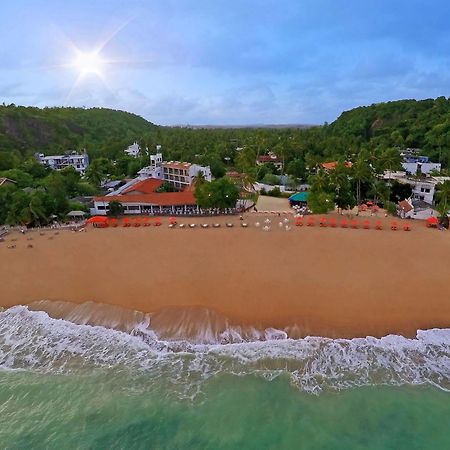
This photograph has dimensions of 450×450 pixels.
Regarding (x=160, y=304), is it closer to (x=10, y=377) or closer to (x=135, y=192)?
(x=10, y=377)

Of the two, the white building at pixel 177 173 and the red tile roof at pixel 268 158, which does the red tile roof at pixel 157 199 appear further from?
the red tile roof at pixel 268 158

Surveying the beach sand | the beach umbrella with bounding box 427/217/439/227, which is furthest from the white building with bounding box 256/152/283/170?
the beach sand

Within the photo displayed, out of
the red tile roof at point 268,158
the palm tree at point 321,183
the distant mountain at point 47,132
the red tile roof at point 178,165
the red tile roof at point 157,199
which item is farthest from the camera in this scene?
the distant mountain at point 47,132

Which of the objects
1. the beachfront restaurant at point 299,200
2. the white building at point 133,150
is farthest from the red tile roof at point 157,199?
the white building at point 133,150

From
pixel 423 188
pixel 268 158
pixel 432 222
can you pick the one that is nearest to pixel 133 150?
pixel 268 158

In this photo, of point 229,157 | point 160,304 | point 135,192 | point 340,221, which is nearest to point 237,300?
point 160,304

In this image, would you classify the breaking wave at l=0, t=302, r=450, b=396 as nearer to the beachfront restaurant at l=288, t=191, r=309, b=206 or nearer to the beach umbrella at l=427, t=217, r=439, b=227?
the beach umbrella at l=427, t=217, r=439, b=227
